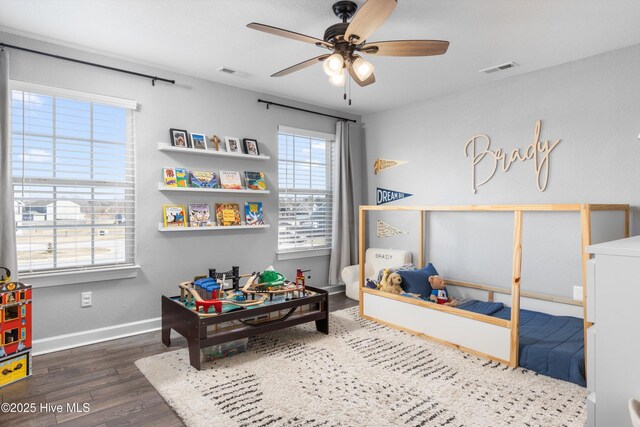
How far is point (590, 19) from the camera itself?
251 cm

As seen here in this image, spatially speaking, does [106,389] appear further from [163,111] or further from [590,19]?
[590,19]

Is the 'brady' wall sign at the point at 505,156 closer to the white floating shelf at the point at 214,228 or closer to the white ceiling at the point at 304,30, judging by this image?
the white ceiling at the point at 304,30

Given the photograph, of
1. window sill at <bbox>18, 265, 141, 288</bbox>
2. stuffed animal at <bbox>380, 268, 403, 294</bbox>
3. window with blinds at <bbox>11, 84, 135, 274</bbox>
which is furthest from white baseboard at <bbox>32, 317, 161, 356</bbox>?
stuffed animal at <bbox>380, 268, 403, 294</bbox>

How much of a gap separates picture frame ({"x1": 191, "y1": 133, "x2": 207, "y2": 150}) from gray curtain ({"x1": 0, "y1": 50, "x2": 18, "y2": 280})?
1.41 meters

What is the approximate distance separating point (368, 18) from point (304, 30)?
97 cm

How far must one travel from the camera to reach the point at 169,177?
3.51 m

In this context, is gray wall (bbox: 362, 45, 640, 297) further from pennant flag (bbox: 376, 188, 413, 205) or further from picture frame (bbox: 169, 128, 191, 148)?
picture frame (bbox: 169, 128, 191, 148)

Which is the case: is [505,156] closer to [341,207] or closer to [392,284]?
[392,284]

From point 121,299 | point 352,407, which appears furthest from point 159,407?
point 121,299

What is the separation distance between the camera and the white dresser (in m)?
1.19

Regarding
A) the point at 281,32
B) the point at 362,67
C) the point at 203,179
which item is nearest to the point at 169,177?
the point at 203,179

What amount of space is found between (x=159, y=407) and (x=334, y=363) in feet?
3.89

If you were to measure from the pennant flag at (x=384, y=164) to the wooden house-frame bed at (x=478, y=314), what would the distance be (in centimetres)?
129

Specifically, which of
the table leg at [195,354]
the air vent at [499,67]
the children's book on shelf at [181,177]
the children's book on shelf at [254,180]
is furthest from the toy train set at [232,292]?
the air vent at [499,67]
